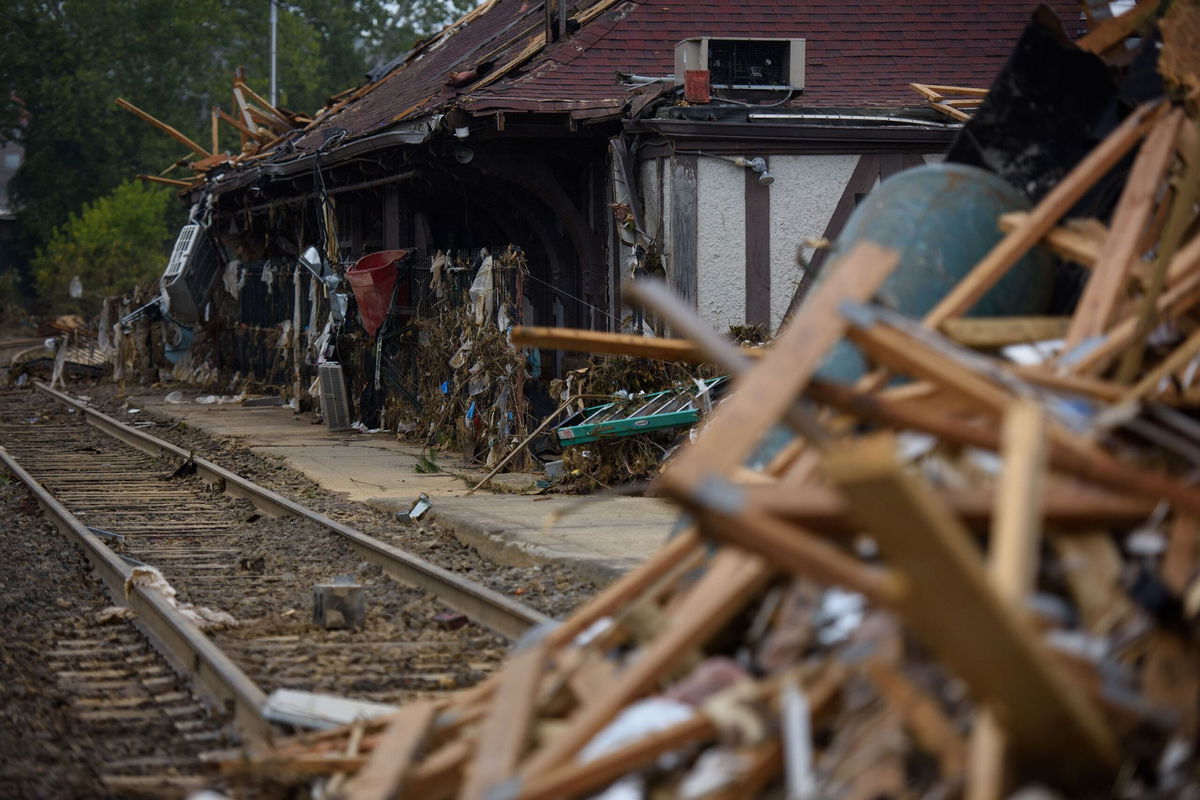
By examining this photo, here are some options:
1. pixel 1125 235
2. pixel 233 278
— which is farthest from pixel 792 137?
pixel 233 278

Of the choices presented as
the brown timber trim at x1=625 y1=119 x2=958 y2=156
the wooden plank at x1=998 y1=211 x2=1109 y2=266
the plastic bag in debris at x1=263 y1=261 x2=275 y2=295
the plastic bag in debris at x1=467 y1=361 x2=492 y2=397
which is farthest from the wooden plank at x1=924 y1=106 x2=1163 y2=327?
the plastic bag in debris at x1=263 y1=261 x2=275 y2=295

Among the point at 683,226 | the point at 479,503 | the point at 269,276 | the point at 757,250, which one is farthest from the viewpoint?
the point at 269,276

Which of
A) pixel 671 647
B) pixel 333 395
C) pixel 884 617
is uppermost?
pixel 884 617

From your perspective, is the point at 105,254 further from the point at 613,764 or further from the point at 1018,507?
the point at 1018,507

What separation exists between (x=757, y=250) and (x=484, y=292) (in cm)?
305

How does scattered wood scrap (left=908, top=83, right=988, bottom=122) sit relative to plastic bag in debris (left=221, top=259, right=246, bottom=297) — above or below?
above

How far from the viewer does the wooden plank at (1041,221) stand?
17.3 feet

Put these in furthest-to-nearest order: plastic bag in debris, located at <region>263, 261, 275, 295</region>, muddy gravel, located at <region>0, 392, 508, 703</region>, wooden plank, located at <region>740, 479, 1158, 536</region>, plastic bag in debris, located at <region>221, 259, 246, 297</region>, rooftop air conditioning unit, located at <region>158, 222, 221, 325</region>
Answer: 1. plastic bag in debris, located at <region>221, 259, 246, 297</region>
2. rooftop air conditioning unit, located at <region>158, 222, 221, 325</region>
3. plastic bag in debris, located at <region>263, 261, 275, 295</region>
4. muddy gravel, located at <region>0, 392, 508, 703</region>
5. wooden plank, located at <region>740, 479, 1158, 536</region>

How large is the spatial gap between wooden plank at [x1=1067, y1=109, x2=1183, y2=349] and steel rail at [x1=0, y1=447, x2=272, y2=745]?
3365 mm

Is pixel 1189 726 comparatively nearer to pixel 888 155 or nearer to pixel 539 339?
pixel 539 339

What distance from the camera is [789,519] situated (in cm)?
337

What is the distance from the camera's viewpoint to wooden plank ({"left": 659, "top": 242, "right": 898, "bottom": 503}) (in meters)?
3.42

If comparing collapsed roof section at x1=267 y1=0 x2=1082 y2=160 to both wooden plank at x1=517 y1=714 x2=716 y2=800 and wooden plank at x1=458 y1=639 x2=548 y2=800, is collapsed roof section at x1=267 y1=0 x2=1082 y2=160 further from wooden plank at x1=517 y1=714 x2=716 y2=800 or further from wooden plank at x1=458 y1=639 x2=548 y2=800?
wooden plank at x1=517 y1=714 x2=716 y2=800

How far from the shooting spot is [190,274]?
28.4 m
